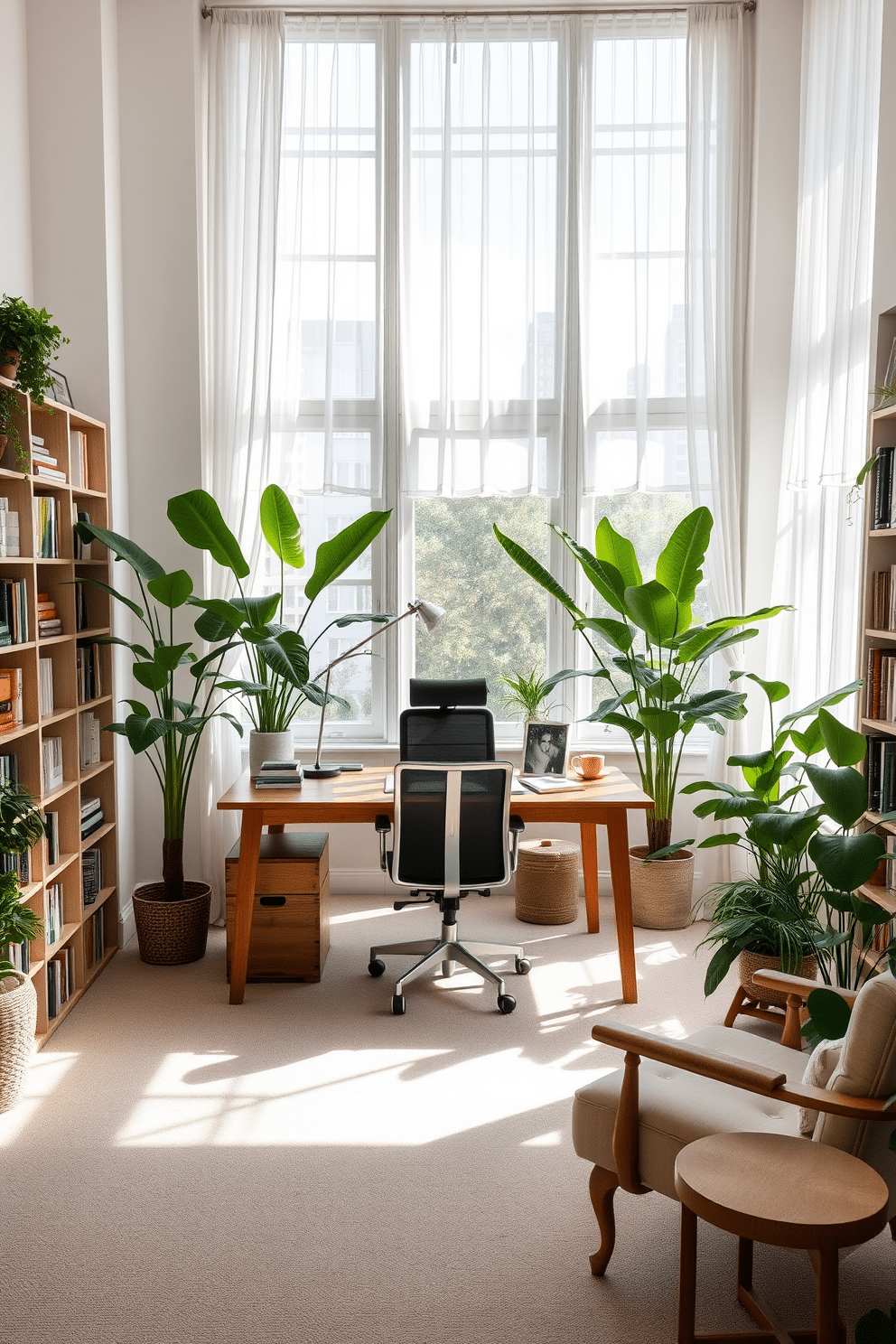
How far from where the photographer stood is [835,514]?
421 cm

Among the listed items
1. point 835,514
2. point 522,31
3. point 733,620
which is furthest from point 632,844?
point 522,31

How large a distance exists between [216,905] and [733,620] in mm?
2598

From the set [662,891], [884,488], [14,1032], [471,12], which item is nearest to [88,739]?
[14,1032]

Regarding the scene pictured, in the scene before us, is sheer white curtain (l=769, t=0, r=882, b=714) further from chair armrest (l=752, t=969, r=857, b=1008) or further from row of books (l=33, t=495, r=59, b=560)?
row of books (l=33, t=495, r=59, b=560)

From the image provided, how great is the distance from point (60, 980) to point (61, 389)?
2247mm

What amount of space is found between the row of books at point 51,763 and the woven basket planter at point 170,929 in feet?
2.47

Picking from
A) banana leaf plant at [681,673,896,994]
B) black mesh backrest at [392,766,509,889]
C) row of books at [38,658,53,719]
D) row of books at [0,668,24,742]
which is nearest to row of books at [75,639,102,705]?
row of books at [38,658,53,719]

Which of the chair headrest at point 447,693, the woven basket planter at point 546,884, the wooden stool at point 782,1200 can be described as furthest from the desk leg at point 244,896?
the wooden stool at point 782,1200

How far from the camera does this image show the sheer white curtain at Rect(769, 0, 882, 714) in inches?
154

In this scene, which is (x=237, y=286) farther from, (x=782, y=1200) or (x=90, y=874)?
(x=782, y=1200)

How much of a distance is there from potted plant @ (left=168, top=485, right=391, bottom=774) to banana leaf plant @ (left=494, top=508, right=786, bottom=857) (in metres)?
0.66

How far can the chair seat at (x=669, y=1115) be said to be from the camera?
216 cm

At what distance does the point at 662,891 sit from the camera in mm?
4695

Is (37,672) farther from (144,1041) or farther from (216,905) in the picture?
(216,905)
